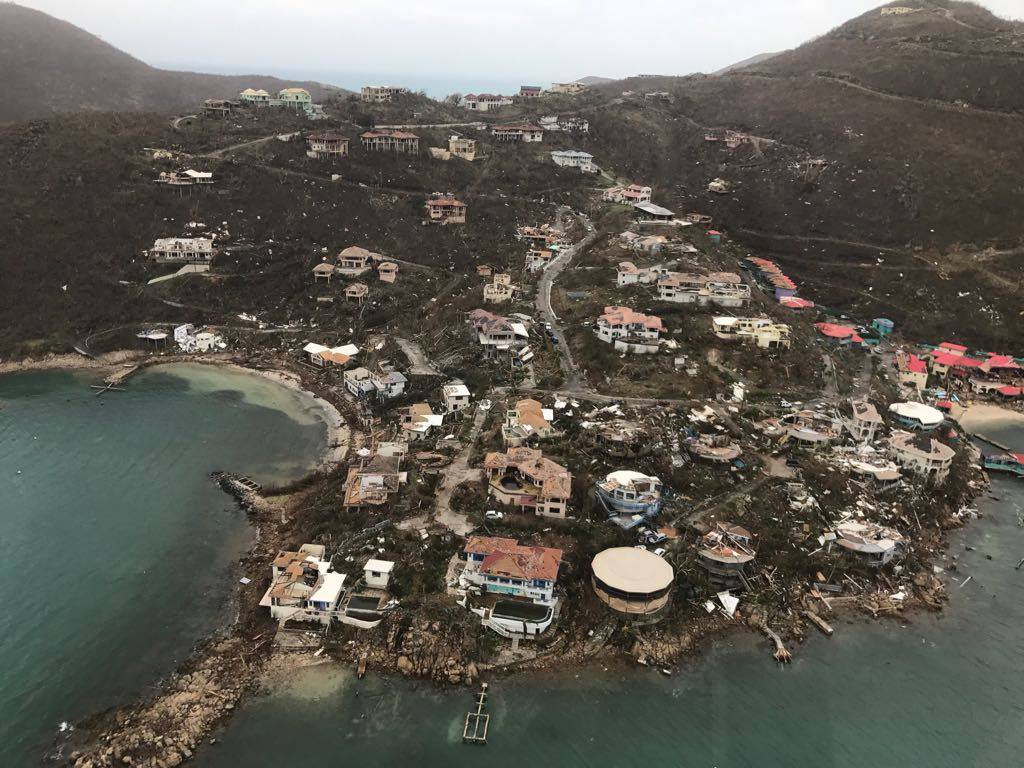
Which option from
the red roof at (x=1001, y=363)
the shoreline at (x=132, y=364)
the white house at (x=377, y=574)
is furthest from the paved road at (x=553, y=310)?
the red roof at (x=1001, y=363)

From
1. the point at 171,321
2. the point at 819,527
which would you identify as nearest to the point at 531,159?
the point at 171,321

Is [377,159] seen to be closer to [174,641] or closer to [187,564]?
[187,564]

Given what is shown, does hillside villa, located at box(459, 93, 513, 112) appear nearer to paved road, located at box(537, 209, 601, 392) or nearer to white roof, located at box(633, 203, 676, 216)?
paved road, located at box(537, 209, 601, 392)

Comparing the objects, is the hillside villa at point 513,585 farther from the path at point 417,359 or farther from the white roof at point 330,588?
the path at point 417,359

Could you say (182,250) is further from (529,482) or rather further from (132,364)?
(529,482)

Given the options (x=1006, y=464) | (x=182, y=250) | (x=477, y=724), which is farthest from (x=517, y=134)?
(x=477, y=724)

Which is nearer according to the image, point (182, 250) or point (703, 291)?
point (703, 291)
